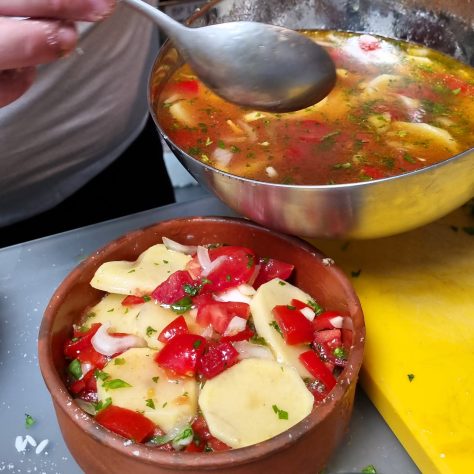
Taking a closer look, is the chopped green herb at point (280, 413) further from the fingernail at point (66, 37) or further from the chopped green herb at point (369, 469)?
the fingernail at point (66, 37)

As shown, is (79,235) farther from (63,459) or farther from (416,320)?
(416,320)

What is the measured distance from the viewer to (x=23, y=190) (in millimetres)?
1482

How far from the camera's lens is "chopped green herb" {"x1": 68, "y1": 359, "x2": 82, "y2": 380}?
1010 mm

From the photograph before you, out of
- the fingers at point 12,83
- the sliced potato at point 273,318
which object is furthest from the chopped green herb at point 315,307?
the fingers at point 12,83

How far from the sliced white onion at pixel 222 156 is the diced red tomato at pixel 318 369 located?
0.41m

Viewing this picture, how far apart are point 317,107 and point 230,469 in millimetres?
798

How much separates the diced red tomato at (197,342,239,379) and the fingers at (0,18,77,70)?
48cm

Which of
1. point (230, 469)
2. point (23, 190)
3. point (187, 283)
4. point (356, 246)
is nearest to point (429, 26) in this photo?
point (356, 246)

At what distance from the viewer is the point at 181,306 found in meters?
1.07

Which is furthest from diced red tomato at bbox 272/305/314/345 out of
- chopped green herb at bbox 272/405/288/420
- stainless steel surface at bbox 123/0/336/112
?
stainless steel surface at bbox 123/0/336/112

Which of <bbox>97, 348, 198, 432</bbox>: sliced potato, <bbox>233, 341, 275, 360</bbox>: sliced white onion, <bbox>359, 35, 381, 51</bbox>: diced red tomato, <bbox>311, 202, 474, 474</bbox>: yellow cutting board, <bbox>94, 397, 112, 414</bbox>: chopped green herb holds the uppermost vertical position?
<bbox>359, 35, 381, 51</bbox>: diced red tomato

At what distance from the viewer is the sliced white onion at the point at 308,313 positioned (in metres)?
1.06

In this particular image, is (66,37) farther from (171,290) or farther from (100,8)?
(171,290)

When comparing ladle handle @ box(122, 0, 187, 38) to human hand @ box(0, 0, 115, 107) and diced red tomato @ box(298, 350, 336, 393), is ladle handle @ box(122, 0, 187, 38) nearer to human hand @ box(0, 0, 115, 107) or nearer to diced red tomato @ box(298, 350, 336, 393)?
human hand @ box(0, 0, 115, 107)
